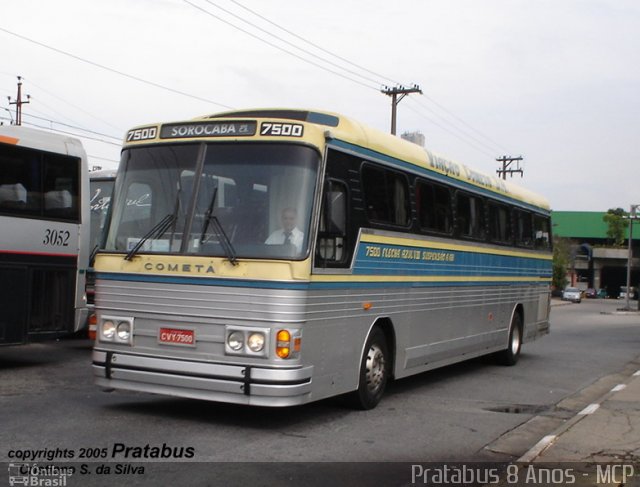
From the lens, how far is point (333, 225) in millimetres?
8242

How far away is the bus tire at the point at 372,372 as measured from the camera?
9.09 m

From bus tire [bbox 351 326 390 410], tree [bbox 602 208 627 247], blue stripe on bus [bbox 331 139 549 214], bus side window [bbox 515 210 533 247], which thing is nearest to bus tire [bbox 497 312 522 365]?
A: bus side window [bbox 515 210 533 247]

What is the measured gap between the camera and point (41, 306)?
1190 cm

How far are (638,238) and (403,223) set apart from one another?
9385cm

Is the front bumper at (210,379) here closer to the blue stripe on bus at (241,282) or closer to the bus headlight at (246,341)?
the bus headlight at (246,341)

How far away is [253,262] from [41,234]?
5.46 m

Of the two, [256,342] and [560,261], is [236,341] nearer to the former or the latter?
[256,342]

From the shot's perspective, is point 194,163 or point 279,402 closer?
point 279,402

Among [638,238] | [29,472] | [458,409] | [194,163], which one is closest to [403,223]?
[458,409]

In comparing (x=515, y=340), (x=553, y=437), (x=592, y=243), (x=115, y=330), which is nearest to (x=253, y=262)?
(x=115, y=330)

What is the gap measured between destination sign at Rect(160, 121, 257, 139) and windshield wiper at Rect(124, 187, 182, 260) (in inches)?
25.1

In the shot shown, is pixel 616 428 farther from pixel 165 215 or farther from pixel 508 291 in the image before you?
pixel 508 291

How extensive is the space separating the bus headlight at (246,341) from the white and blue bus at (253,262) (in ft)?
0.03


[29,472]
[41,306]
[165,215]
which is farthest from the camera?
[41,306]
